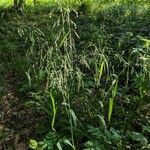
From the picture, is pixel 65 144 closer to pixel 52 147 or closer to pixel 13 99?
pixel 52 147

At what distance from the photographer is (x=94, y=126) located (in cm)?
402

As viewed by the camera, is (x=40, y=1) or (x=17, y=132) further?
(x=40, y=1)

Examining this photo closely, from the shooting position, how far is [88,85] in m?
4.82

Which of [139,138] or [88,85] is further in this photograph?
[88,85]

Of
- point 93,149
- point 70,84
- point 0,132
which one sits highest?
point 70,84

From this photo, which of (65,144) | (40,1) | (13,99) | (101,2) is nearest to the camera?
(65,144)

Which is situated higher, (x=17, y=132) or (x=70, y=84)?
(x=70, y=84)

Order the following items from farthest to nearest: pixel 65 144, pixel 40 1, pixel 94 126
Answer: pixel 40 1, pixel 94 126, pixel 65 144

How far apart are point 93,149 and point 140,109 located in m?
1.00

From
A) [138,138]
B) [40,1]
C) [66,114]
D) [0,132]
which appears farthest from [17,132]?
[40,1]

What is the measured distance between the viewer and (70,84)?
14.1 feet

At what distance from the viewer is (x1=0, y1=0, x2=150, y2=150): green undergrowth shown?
362 centimetres

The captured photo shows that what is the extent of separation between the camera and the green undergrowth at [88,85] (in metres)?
3.62

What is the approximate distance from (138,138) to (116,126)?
0.45 m
